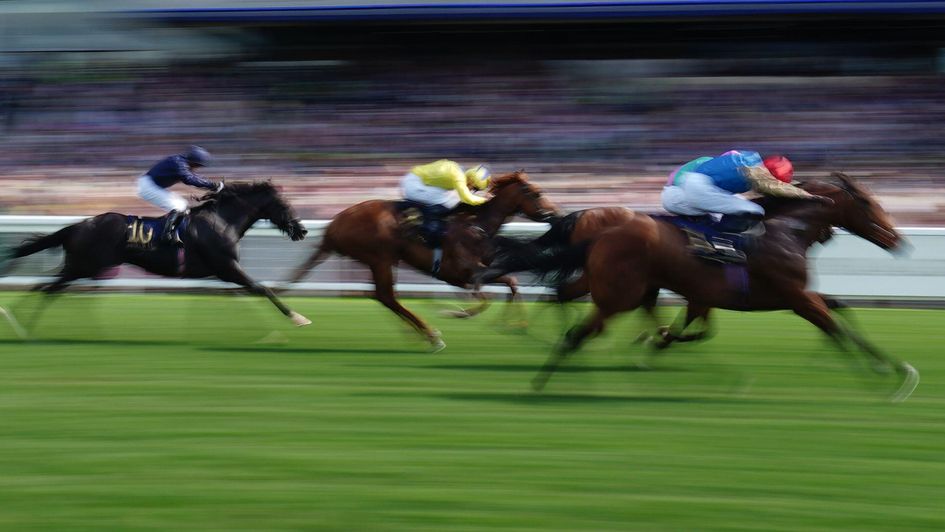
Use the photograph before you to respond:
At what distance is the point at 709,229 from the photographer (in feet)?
21.6

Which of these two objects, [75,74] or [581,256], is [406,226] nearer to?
[581,256]

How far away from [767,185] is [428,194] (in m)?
3.29

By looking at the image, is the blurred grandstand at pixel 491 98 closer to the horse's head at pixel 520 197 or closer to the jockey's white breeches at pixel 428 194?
the horse's head at pixel 520 197

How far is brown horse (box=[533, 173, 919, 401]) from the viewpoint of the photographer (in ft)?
20.7

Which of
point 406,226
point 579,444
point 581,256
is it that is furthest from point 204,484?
point 406,226

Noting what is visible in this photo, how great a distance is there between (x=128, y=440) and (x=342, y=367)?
2.46 metres

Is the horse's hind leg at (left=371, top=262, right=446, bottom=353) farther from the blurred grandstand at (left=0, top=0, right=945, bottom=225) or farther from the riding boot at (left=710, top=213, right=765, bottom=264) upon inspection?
the blurred grandstand at (left=0, top=0, right=945, bottom=225)

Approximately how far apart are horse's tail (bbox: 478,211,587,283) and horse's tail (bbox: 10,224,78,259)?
3.93 m

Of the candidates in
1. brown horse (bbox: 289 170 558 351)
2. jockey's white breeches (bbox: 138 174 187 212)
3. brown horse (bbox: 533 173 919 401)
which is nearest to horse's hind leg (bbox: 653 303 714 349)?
brown horse (bbox: 533 173 919 401)

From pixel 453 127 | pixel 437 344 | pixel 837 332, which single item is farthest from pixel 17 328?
pixel 453 127

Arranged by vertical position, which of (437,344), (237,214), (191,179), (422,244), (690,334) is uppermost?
(191,179)

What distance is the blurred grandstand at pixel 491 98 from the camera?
16.4m

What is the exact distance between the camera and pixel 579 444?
16.7ft

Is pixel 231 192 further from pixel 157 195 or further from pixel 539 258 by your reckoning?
pixel 539 258
